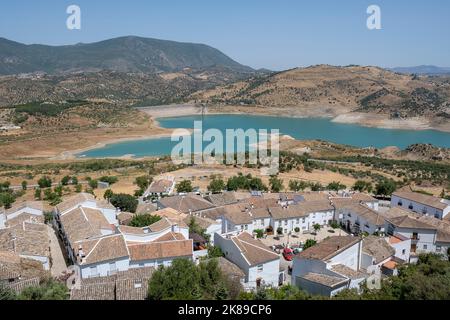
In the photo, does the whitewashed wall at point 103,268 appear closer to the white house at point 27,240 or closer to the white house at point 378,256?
the white house at point 27,240

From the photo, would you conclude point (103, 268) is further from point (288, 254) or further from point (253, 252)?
point (288, 254)

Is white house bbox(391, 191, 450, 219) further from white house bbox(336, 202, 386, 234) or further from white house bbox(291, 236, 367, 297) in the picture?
white house bbox(291, 236, 367, 297)

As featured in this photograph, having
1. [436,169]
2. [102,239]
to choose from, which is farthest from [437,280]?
[436,169]

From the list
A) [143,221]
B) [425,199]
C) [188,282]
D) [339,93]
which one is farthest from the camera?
[339,93]

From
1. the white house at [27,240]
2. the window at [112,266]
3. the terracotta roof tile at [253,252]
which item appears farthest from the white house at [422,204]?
the white house at [27,240]

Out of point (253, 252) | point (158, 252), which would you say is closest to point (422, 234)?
Result: point (253, 252)
